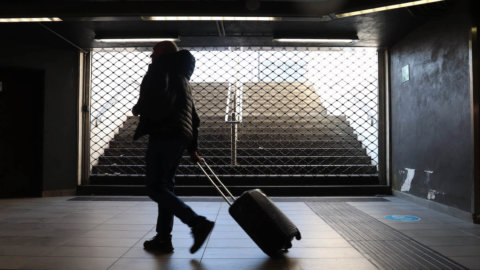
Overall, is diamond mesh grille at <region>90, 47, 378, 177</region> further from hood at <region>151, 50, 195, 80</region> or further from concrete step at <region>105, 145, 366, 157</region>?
hood at <region>151, 50, 195, 80</region>

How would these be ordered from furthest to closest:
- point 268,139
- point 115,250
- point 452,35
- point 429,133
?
point 268,139, point 429,133, point 452,35, point 115,250

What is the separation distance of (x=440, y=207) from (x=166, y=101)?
389 cm

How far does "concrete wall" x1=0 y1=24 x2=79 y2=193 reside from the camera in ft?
19.8

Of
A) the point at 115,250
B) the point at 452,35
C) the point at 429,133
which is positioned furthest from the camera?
the point at 429,133

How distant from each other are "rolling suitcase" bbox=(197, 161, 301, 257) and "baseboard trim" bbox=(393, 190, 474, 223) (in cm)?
247

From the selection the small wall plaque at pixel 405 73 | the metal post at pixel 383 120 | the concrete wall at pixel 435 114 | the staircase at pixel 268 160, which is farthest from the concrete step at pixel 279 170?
the small wall plaque at pixel 405 73

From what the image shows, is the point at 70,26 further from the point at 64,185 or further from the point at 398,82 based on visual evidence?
the point at 398,82

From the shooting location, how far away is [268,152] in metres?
7.37

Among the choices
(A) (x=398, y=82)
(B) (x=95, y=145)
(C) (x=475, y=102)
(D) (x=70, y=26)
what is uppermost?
(D) (x=70, y=26)

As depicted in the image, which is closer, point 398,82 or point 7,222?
point 7,222

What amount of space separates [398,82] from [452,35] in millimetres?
1707

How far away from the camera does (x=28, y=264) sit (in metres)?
2.58

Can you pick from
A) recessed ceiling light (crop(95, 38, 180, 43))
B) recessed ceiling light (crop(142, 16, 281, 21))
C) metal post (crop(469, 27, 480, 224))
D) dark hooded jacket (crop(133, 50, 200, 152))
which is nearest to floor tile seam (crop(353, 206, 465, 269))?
metal post (crop(469, 27, 480, 224))

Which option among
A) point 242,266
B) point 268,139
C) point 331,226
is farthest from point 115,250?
point 268,139
